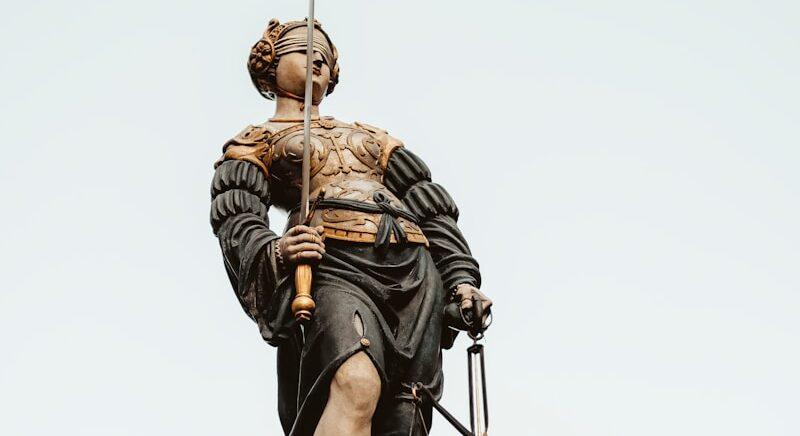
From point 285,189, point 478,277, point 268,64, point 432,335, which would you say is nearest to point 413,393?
point 432,335

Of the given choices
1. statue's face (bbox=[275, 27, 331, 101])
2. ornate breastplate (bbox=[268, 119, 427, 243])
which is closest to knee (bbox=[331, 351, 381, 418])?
ornate breastplate (bbox=[268, 119, 427, 243])

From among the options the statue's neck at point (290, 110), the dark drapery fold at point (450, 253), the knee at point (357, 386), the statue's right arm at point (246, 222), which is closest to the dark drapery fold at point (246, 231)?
the statue's right arm at point (246, 222)

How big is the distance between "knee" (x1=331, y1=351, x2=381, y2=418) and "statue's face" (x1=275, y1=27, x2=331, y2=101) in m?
2.13

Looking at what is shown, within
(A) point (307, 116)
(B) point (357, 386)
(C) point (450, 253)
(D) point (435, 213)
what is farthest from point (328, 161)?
(B) point (357, 386)

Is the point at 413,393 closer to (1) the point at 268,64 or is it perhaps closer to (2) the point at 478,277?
(2) the point at 478,277

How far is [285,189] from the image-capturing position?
9758mm

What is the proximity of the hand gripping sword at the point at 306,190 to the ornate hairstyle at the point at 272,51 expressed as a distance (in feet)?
0.68

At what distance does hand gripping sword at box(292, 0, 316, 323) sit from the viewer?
8.73 metres

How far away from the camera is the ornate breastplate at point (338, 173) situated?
30.3ft

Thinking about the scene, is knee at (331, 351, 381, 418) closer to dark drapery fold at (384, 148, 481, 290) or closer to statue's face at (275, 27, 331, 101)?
dark drapery fold at (384, 148, 481, 290)

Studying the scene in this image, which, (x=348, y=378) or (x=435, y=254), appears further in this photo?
(x=435, y=254)

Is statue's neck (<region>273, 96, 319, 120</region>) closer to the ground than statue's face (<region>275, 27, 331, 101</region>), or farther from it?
closer to the ground

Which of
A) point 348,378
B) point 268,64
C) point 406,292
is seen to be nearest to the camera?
point 348,378

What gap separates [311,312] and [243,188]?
1.07m
